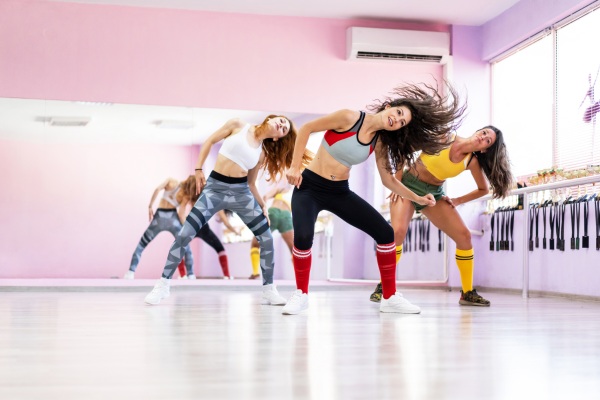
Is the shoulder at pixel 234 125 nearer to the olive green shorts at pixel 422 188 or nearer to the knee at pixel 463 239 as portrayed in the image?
the olive green shorts at pixel 422 188

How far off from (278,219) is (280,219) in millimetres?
18

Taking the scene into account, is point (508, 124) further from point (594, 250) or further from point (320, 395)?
point (320, 395)

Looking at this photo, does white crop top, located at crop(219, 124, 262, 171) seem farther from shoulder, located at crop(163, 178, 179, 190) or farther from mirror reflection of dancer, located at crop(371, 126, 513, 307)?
shoulder, located at crop(163, 178, 179, 190)

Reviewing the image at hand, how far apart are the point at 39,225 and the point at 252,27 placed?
263cm

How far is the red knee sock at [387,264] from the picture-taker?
403cm

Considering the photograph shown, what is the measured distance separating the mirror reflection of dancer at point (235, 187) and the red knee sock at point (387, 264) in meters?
0.82

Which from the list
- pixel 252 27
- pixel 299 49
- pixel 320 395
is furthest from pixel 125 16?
pixel 320 395

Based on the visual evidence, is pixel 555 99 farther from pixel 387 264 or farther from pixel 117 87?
pixel 117 87

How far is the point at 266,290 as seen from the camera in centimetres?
477

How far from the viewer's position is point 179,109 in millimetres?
7297

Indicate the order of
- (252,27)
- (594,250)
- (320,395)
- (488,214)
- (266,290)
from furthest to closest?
(252,27), (488,214), (594,250), (266,290), (320,395)

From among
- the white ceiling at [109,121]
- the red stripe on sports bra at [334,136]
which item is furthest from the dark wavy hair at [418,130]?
the white ceiling at [109,121]

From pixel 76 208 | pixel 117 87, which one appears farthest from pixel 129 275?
pixel 117 87

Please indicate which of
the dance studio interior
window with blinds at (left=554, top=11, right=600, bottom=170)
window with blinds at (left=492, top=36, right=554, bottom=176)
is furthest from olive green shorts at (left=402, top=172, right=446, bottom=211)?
window with blinds at (left=492, top=36, right=554, bottom=176)
